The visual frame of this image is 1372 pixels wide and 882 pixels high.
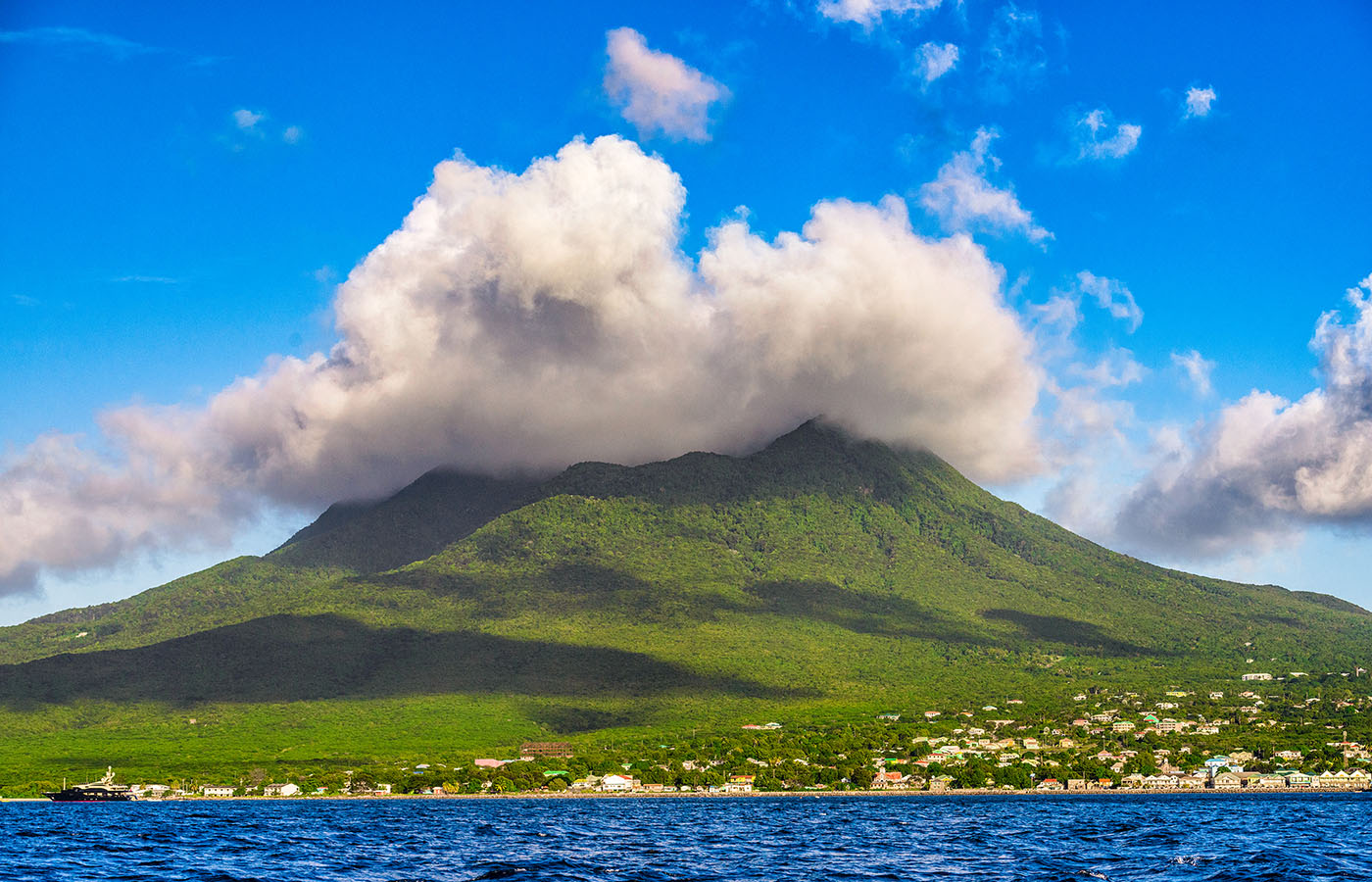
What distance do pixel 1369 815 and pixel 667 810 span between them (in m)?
73.2

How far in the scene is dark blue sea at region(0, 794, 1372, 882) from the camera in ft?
241

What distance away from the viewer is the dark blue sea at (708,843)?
73.6 meters

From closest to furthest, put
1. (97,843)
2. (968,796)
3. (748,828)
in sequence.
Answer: (97,843), (748,828), (968,796)

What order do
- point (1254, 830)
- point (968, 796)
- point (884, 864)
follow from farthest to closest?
point (968, 796)
point (1254, 830)
point (884, 864)

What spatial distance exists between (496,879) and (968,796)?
140913mm

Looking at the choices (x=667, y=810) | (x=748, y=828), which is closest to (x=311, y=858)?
(x=748, y=828)

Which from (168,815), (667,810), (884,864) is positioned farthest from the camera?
(667,810)

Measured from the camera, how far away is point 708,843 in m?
96.8

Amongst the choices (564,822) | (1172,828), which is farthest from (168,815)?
(1172,828)

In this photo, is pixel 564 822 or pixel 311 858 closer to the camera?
pixel 311 858

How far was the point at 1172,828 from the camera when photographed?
110562mm

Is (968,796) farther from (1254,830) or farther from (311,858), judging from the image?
(311,858)

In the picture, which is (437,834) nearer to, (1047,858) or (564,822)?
(564,822)

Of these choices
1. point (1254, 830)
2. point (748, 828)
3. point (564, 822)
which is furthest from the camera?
point (564, 822)
